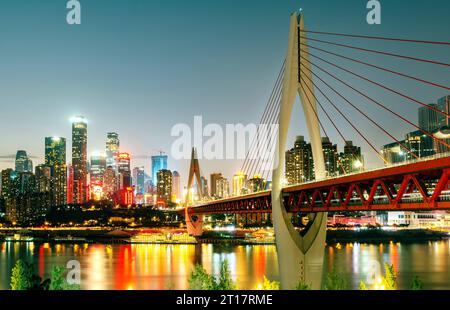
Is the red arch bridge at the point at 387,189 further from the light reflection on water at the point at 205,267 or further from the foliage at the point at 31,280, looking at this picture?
the foliage at the point at 31,280

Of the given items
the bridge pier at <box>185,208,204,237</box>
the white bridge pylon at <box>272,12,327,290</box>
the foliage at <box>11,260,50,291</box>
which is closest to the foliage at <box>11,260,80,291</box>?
the foliage at <box>11,260,50,291</box>

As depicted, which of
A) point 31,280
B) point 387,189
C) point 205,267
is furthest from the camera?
point 205,267

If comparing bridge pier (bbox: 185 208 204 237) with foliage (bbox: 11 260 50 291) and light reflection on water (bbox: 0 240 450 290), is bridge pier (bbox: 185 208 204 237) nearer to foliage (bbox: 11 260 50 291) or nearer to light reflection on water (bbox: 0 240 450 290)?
light reflection on water (bbox: 0 240 450 290)

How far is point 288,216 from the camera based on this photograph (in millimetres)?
25625

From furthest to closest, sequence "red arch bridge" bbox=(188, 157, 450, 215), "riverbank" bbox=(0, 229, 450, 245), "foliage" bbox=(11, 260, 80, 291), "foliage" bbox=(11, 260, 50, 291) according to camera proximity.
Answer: "riverbank" bbox=(0, 229, 450, 245), "foliage" bbox=(11, 260, 50, 291), "foliage" bbox=(11, 260, 80, 291), "red arch bridge" bbox=(188, 157, 450, 215)

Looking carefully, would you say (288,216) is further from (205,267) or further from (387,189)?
(205,267)

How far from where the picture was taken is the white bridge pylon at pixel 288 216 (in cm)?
2448

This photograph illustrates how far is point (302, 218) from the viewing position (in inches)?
4348

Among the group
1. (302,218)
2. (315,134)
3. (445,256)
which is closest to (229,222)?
(302,218)

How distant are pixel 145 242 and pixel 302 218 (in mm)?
33509

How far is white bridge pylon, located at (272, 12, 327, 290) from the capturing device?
24478 mm

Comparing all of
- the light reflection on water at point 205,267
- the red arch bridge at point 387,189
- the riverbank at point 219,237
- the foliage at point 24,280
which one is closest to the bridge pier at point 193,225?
the riverbank at point 219,237

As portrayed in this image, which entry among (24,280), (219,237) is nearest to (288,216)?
(24,280)
